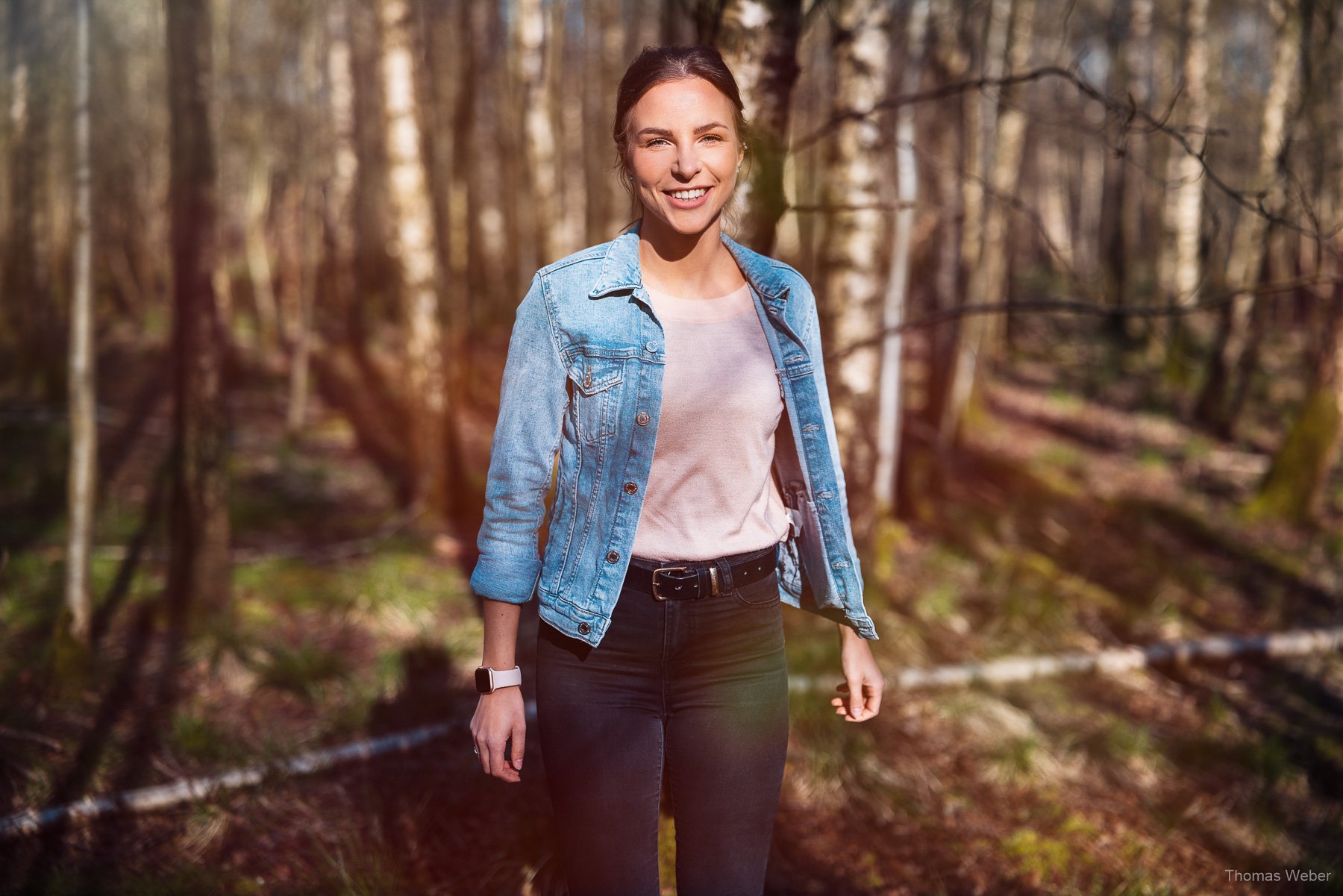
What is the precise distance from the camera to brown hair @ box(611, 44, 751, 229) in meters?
1.78

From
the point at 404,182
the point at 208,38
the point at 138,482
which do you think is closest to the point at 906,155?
the point at 404,182

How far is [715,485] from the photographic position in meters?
1.83

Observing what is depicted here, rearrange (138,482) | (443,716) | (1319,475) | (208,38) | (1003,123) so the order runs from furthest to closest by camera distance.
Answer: (1003,123), (1319,475), (138,482), (208,38), (443,716)

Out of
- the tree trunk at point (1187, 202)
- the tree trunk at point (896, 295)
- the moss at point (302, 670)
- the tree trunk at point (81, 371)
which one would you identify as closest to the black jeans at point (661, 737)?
the moss at point (302, 670)

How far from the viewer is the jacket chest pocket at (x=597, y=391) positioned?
1813 millimetres

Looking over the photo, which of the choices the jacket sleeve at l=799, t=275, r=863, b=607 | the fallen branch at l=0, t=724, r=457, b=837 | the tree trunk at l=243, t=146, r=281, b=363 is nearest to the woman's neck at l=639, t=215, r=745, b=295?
the jacket sleeve at l=799, t=275, r=863, b=607

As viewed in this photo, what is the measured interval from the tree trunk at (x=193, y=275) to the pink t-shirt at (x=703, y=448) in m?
3.53

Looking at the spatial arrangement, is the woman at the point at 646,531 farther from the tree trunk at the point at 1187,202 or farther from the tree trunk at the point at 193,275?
the tree trunk at the point at 1187,202

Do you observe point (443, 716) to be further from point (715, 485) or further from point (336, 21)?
point (336, 21)

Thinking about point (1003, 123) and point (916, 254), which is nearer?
point (1003, 123)

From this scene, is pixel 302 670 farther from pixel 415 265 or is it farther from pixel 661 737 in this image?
pixel 415 265

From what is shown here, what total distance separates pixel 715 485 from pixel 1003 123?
1074cm

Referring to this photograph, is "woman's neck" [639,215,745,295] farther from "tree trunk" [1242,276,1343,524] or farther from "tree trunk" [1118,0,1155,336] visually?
"tree trunk" [1242,276,1343,524]

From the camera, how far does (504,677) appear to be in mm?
1786
